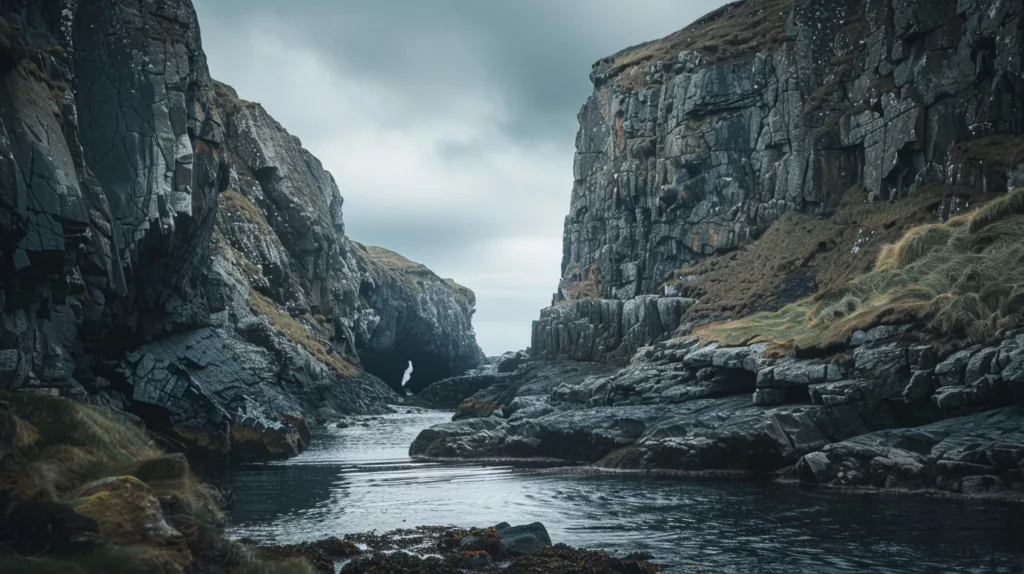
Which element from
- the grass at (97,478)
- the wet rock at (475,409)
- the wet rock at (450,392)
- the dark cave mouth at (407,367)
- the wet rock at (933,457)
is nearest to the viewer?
the grass at (97,478)

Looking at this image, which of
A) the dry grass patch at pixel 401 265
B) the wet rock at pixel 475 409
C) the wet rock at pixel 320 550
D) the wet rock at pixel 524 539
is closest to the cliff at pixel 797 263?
the wet rock at pixel 475 409

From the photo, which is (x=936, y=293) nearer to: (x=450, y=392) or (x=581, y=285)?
(x=581, y=285)

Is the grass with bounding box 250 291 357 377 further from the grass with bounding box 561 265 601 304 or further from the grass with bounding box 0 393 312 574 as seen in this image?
the grass with bounding box 0 393 312 574

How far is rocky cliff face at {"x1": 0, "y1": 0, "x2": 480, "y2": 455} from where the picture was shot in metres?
25.8

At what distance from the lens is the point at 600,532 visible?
877 inches

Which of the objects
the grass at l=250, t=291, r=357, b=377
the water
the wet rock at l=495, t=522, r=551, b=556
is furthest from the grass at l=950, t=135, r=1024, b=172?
the grass at l=250, t=291, r=357, b=377

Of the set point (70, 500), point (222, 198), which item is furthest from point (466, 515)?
point (222, 198)

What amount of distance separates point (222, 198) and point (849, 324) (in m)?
75.3

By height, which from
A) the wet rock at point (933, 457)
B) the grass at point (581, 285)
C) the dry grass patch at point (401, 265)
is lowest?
the wet rock at point (933, 457)

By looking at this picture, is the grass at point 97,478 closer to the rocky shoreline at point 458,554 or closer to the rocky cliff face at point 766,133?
the rocky shoreline at point 458,554

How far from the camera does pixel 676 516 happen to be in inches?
964

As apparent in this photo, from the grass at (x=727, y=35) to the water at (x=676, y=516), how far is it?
7144cm

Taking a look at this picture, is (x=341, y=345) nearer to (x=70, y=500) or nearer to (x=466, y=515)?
(x=466, y=515)

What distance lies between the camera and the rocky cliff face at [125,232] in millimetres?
25844
